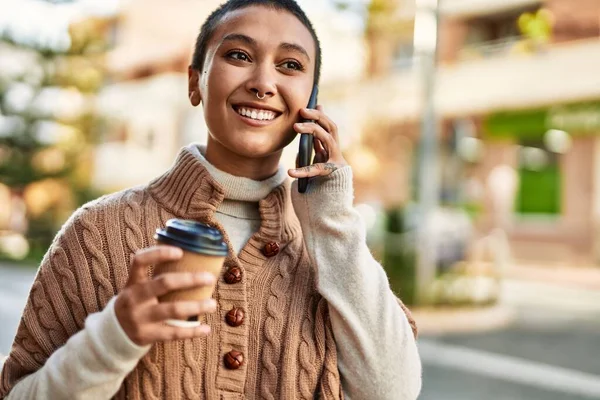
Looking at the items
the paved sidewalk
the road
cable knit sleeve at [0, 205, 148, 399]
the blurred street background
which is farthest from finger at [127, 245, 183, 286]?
the paved sidewalk

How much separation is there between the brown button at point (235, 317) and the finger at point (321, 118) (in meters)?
0.43

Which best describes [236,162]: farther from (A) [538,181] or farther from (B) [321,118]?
(A) [538,181]

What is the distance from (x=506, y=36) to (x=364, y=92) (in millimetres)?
7758

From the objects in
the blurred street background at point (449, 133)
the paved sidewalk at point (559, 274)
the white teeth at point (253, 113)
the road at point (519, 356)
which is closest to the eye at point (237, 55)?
the white teeth at point (253, 113)

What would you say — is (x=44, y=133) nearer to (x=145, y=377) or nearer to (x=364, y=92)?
(x=364, y=92)

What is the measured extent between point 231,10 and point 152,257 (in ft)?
2.08

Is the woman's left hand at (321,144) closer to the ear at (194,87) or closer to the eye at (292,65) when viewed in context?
the eye at (292,65)

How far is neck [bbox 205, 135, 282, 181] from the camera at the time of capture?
1584mm

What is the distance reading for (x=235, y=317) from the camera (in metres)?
1.47

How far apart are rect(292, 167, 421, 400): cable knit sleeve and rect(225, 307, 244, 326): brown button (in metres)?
0.17

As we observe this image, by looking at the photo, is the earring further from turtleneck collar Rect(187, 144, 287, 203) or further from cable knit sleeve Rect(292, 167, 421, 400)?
cable knit sleeve Rect(292, 167, 421, 400)

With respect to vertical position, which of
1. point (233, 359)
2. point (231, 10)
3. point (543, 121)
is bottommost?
point (233, 359)

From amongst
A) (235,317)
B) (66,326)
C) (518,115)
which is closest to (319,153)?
(235,317)

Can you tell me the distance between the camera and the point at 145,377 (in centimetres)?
140
